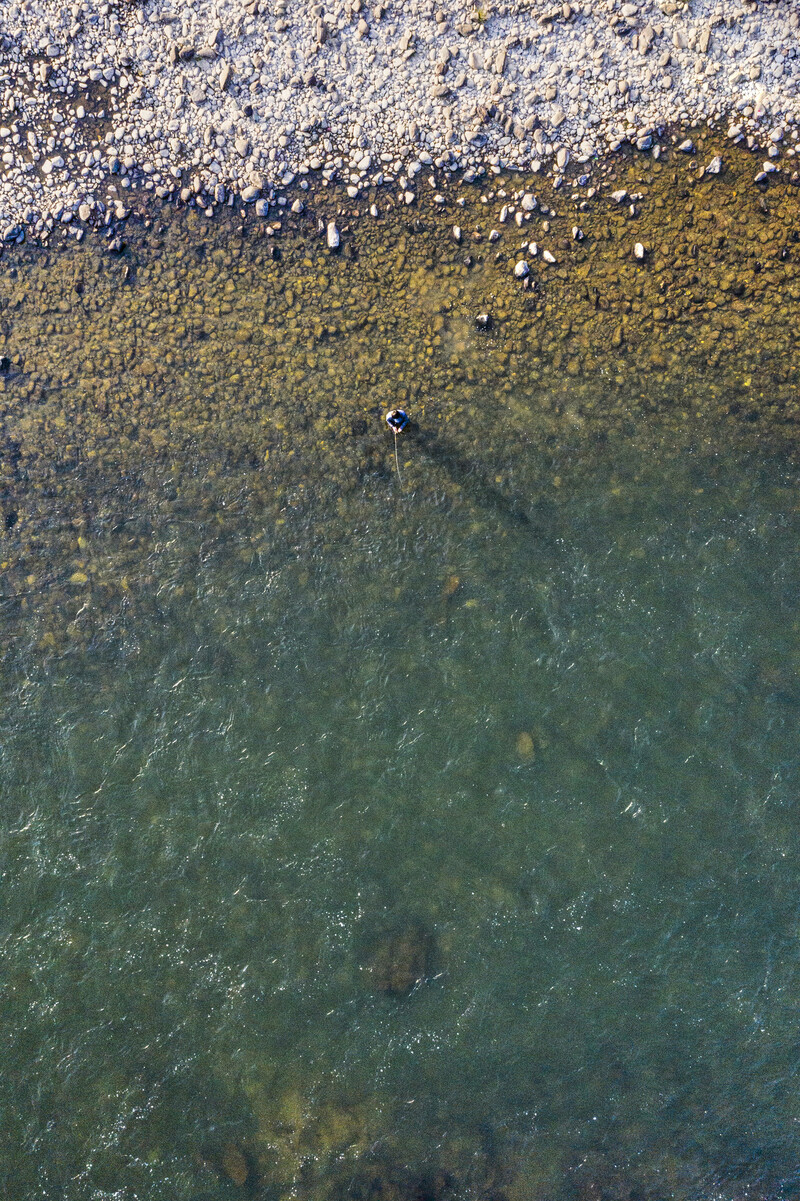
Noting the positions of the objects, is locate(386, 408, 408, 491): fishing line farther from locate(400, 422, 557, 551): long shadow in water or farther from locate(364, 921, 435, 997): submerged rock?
locate(364, 921, 435, 997): submerged rock

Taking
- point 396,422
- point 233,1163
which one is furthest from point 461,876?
point 396,422

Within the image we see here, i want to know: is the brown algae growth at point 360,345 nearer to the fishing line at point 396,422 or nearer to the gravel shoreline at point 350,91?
the fishing line at point 396,422

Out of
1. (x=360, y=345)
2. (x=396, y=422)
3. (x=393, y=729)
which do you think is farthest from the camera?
(x=360, y=345)

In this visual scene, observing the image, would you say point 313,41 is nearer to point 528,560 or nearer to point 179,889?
point 528,560

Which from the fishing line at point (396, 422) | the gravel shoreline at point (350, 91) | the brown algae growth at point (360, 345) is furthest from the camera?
the brown algae growth at point (360, 345)

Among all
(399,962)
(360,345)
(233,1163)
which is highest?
(360,345)

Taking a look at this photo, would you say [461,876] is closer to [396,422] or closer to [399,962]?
[399,962]

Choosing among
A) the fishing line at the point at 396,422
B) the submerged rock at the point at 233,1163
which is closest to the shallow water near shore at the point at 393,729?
the submerged rock at the point at 233,1163
